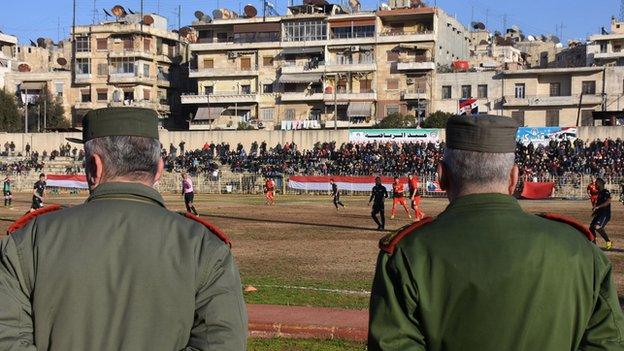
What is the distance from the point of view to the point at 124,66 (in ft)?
268

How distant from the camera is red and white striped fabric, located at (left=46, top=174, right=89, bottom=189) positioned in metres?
52.3

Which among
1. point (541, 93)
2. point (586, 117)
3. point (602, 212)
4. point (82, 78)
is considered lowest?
point (602, 212)

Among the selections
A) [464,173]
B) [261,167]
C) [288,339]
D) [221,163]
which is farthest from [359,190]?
[464,173]

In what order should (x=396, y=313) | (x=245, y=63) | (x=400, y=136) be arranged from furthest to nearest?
(x=245, y=63)
(x=400, y=136)
(x=396, y=313)

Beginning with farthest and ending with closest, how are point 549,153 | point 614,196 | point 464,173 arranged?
point 549,153, point 614,196, point 464,173

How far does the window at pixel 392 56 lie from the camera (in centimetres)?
7462

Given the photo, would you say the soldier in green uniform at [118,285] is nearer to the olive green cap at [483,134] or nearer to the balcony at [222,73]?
the olive green cap at [483,134]

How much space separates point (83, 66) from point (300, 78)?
2239cm

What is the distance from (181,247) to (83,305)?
42cm

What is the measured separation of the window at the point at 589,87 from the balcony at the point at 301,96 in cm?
2210

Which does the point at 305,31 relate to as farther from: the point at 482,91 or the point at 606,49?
the point at 606,49

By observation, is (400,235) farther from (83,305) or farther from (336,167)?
(336,167)

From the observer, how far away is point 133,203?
3400mm

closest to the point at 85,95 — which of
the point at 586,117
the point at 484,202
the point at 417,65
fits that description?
the point at 417,65
